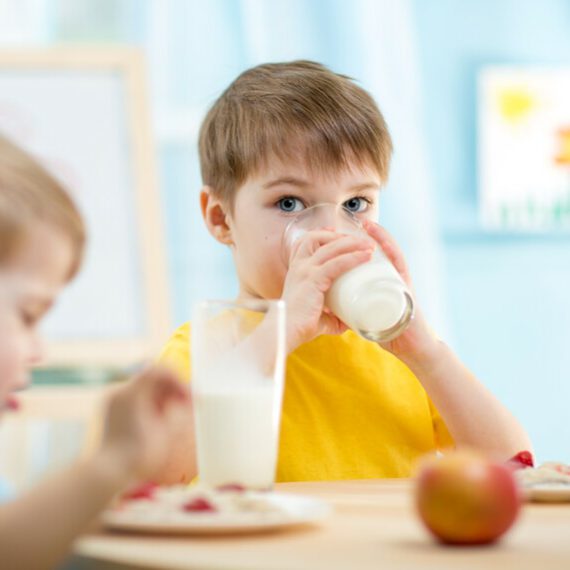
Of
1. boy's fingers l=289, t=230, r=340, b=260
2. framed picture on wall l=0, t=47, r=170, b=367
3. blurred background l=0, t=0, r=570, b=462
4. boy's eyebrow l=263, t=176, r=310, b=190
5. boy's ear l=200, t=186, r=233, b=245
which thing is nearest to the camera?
boy's fingers l=289, t=230, r=340, b=260

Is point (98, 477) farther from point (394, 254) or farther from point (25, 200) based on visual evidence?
point (394, 254)

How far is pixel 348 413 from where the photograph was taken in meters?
1.28

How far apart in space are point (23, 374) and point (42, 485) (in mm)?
126

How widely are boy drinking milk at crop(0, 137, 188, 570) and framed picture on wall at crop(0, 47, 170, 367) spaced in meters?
1.91

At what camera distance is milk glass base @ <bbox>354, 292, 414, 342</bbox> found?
1.04 m

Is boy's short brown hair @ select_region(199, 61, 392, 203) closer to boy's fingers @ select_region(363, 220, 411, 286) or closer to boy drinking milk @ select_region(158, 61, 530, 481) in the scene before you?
boy drinking milk @ select_region(158, 61, 530, 481)

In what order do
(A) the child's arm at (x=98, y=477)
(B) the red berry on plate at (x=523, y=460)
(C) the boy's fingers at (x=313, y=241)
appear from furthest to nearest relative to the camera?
(C) the boy's fingers at (x=313, y=241) → (B) the red berry on plate at (x=523, y=460) → (A) the child's arm at (x=98, y=477)

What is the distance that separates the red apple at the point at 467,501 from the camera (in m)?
0.60

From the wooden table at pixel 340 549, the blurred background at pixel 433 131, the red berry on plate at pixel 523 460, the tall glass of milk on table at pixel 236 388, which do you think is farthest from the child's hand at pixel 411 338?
the blurred background at pixel 433 131

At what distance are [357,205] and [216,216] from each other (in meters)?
0.20

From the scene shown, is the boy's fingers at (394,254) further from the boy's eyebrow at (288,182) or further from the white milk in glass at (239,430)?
the white milk in glass at (239,430)

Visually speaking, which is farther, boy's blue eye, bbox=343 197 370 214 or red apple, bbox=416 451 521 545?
boy's blue eye, bbox=343 197 370 214

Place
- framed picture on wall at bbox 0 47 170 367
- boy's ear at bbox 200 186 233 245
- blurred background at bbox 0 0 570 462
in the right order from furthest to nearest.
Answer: blurred background at bbox 0 0 570 462 → framed picture on wall at bbox 0 47 170 367 → boy's ear at bbox 200 186 233 245

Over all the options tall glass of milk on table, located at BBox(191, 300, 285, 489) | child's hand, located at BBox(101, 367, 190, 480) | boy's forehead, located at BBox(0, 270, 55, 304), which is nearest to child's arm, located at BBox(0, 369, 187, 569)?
child's hand, located at BBox(101, 367, 190, 480)
